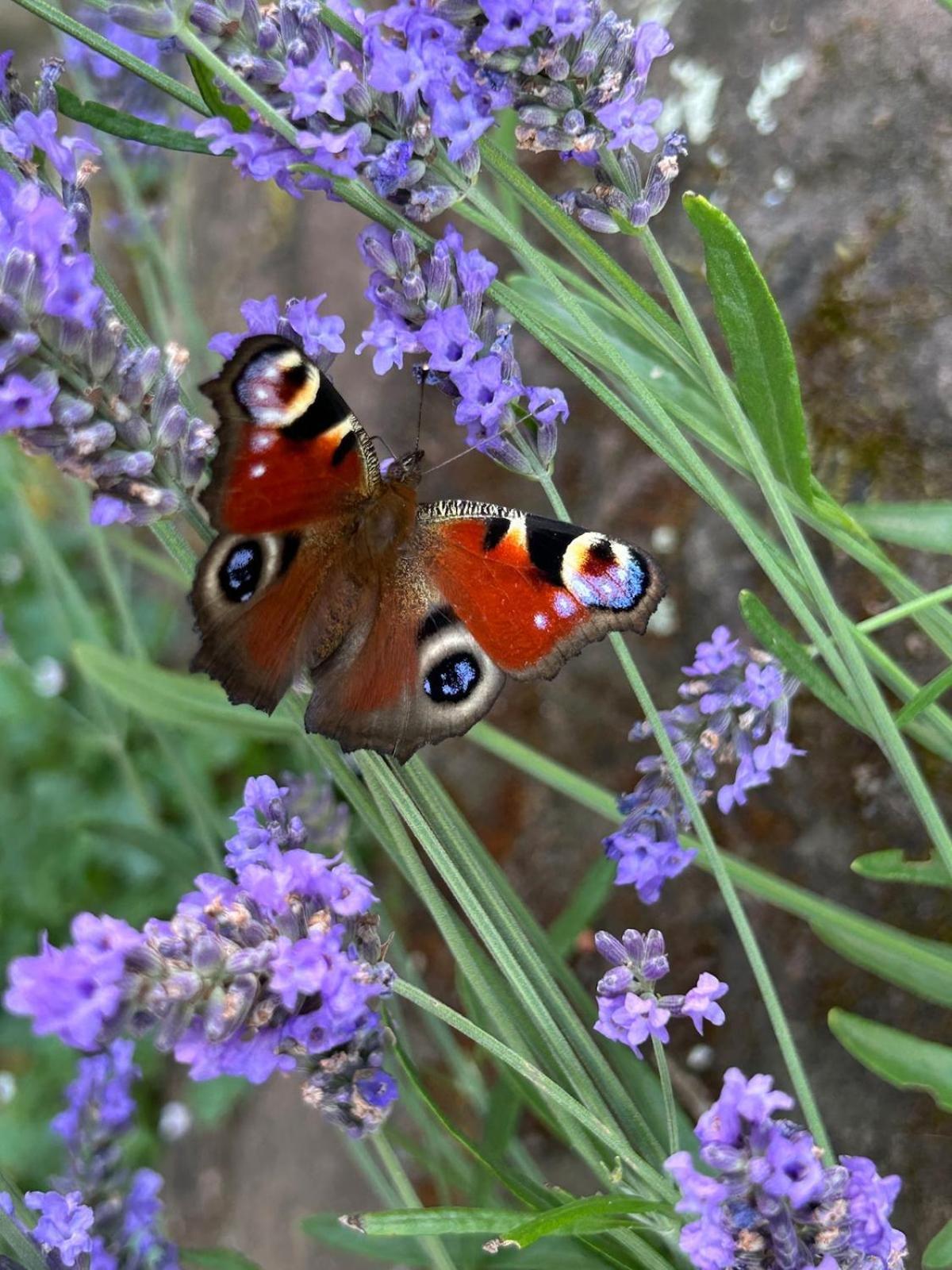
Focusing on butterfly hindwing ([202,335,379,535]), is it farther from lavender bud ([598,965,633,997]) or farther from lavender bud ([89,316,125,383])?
lavender bud ([598,965,633,997])

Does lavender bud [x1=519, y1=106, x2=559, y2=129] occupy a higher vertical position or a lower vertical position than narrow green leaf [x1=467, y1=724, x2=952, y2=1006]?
higher

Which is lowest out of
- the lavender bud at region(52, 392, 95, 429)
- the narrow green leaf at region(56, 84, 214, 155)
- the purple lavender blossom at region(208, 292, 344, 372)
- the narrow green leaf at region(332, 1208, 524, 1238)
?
the narrow green leaf at region(332, 1208, 524, 1238)

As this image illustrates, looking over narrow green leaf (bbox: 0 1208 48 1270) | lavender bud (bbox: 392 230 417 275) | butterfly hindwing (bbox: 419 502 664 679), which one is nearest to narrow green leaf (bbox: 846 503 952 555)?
butterfly hindwing (bbox: 419 502 664 679)

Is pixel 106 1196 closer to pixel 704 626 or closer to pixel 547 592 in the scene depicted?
pixel 547 592

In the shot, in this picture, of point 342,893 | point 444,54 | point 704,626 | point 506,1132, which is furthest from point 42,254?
point 704,626

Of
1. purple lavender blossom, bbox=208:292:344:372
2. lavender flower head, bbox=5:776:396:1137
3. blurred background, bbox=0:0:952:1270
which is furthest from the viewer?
blurred background, bbox=0:0:952:1270

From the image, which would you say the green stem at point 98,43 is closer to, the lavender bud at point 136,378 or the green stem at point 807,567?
the lavender bud at point 136,378

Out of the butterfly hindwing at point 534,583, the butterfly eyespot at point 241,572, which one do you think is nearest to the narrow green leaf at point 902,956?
the butterfly hindwing at point 534,583
